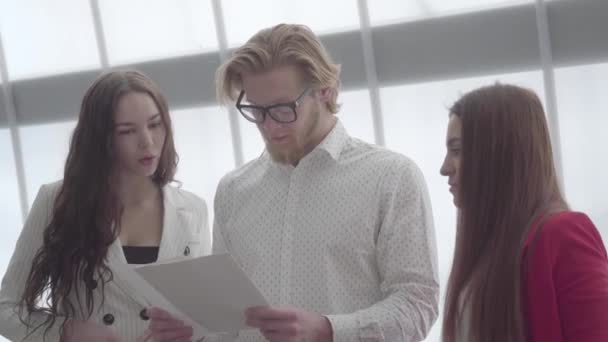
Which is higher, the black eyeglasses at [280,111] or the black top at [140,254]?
the black eyeglasses at [280,111]

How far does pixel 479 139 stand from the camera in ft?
5.78

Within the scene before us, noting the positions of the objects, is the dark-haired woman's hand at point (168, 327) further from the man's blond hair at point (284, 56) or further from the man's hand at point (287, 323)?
the man's blond hair at point (284, 56)

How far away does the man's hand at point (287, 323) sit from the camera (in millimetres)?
2074

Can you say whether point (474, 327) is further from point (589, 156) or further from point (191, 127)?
point (191, 127)

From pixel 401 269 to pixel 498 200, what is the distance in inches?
22.3

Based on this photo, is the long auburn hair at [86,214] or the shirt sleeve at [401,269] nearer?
the shirt sleeve at [401,269]

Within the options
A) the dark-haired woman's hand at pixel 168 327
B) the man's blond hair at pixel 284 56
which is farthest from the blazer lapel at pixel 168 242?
the man's blond hair at pixel 284 56

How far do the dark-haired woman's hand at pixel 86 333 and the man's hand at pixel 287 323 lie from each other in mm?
816

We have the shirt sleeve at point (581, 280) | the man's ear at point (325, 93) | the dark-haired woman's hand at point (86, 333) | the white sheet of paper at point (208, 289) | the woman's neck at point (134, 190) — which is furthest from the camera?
the woman's neck at point (134, 190)

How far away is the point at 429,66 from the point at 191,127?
175 centimetres

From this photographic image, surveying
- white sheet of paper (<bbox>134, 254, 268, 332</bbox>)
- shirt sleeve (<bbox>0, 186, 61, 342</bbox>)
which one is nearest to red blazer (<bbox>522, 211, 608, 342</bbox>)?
white sheet of paper (<bbox>134, 254, 268, 332</bbox>)

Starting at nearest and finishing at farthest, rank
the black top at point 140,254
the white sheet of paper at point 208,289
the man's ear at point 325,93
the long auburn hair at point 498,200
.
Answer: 1. the long auburn hair at point 498,200
2. the white sheet of paper at point 208,289
3. the man's ear at point 325,93
4. the black top at point 140,254

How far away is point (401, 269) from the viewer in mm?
2242

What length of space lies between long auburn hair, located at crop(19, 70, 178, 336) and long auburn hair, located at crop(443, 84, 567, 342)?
1.48 meters
